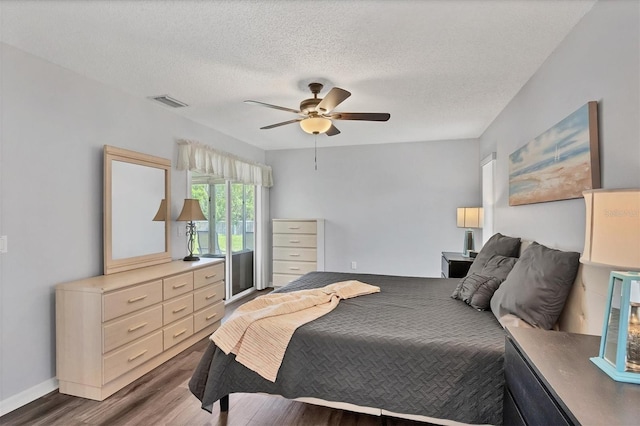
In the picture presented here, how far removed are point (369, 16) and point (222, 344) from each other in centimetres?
211

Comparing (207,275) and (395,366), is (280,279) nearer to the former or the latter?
(207,275)

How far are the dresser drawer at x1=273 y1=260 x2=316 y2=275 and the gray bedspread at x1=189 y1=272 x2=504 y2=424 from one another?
3.23 m

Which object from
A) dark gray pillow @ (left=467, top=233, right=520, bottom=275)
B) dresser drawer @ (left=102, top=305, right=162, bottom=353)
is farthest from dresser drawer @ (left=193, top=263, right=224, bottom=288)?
dark gray pillow @ (left=467, top=233, right=520, bottom=275)

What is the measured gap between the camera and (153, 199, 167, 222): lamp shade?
3492 mm

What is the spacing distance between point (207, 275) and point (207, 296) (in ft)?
0.73

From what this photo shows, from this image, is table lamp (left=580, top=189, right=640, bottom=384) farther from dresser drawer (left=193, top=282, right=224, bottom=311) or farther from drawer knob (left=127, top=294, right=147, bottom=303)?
dresser drawer (left=193, top=282, right=224, bottom=311)

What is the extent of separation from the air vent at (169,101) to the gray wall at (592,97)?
3.19 meters

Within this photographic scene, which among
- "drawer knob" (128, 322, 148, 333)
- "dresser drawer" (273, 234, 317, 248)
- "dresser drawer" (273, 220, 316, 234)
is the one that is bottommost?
"drawer knob" (128, 322, 148, 333)

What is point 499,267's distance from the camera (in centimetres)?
253

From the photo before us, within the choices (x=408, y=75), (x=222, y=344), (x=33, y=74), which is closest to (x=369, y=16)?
(x=408, y=75)

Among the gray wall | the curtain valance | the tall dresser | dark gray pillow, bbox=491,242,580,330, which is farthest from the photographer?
the tall dresser

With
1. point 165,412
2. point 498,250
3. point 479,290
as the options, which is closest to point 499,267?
point 479,290

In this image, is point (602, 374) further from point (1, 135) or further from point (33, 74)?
point (33, 74)

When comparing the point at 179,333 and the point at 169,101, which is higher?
the point at 169,101
